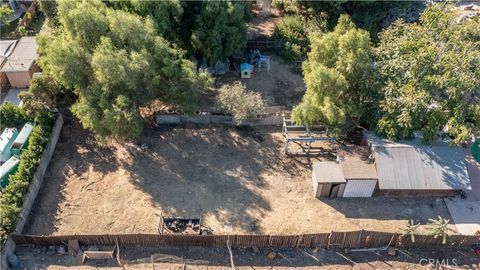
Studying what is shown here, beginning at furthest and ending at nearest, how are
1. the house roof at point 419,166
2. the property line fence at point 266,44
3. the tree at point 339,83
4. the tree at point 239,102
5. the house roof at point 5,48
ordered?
the property line fence at point 266,44
the house roof at point 5,48
the tree at point 239,102
the tree at point 339,83
the house roof at point 419,166

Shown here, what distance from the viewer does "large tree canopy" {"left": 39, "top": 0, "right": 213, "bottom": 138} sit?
26.3m

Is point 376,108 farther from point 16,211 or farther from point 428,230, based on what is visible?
point 16,211

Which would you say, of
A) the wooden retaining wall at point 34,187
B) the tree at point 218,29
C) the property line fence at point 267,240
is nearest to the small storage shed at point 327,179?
the property line fence at point 267,240

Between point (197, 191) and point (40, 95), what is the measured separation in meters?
13.5

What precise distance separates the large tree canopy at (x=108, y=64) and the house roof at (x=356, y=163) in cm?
1194

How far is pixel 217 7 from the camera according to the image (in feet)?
106

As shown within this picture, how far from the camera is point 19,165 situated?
26672 mm

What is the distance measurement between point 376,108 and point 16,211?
77.3 ft

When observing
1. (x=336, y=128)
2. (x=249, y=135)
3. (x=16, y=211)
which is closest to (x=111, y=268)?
(x=16, y=211)

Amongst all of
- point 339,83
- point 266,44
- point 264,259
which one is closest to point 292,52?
point 266,44

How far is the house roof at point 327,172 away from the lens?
87.0 feet

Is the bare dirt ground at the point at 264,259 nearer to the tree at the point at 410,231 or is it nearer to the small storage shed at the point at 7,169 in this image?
the tree at the point at 410,231

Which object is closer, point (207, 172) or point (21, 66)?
point (207, 172)

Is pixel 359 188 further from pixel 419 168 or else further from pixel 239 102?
pixel 239 102
